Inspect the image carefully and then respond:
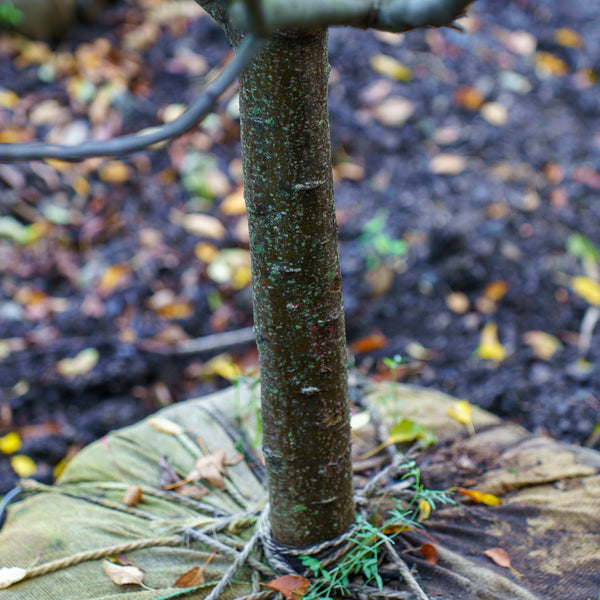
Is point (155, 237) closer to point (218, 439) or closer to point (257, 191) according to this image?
point (218, 439)

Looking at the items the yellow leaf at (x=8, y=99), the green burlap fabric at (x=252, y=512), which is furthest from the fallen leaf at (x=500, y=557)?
the yellow leaf at (x=8, y=99)

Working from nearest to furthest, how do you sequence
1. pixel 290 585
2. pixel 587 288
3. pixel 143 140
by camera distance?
pixel 143 140 < pixel 290 585 < pixel 587 288

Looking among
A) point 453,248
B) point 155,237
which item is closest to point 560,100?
point 453,248

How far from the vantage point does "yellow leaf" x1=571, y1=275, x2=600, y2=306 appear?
219 centimetres

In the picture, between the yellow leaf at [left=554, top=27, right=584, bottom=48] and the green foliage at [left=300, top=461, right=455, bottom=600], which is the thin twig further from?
the yellow leaf at [left=554, top=27, right=584, bottom=48]

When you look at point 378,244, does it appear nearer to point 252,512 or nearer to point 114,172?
point 114,172

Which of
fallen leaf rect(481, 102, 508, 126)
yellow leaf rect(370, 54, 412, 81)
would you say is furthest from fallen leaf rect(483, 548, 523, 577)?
yellow leaf rect(370, 54, 412, 81)

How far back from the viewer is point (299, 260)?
0.83 metres

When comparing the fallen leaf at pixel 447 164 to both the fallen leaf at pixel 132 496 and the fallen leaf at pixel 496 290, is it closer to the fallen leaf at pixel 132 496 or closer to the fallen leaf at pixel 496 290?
the fallen leaf at pixel 496 290

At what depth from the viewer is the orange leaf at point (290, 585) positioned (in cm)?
96

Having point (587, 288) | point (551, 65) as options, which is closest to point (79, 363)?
point (587, 288)

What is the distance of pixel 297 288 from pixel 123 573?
579mm

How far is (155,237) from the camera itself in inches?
99.9

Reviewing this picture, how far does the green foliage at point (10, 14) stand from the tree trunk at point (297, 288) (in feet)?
8.96
